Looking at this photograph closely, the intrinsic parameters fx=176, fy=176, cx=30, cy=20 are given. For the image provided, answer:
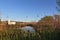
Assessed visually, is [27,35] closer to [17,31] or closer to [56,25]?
[17,31]

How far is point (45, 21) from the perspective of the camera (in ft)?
21.6

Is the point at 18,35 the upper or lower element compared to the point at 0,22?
lower

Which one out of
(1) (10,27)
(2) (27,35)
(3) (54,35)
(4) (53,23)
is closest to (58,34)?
(3) (54,35)

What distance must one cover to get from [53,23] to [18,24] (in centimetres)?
125

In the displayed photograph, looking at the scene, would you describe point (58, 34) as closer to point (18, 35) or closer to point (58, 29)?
point (58, 29)

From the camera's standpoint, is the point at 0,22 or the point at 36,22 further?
the point at 36,22

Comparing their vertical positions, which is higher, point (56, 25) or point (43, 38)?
point (56, 25)

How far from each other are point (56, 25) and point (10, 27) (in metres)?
1.63

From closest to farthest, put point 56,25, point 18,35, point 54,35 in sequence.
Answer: point 18,35
point 54,35
point 56,25

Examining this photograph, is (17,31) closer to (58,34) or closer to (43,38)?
(43,38)

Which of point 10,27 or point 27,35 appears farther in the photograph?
point 10,27

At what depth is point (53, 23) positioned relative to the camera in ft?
20.5

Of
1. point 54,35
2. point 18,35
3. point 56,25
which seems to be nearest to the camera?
point 18,35

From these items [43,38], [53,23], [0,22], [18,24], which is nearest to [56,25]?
[53,23]
